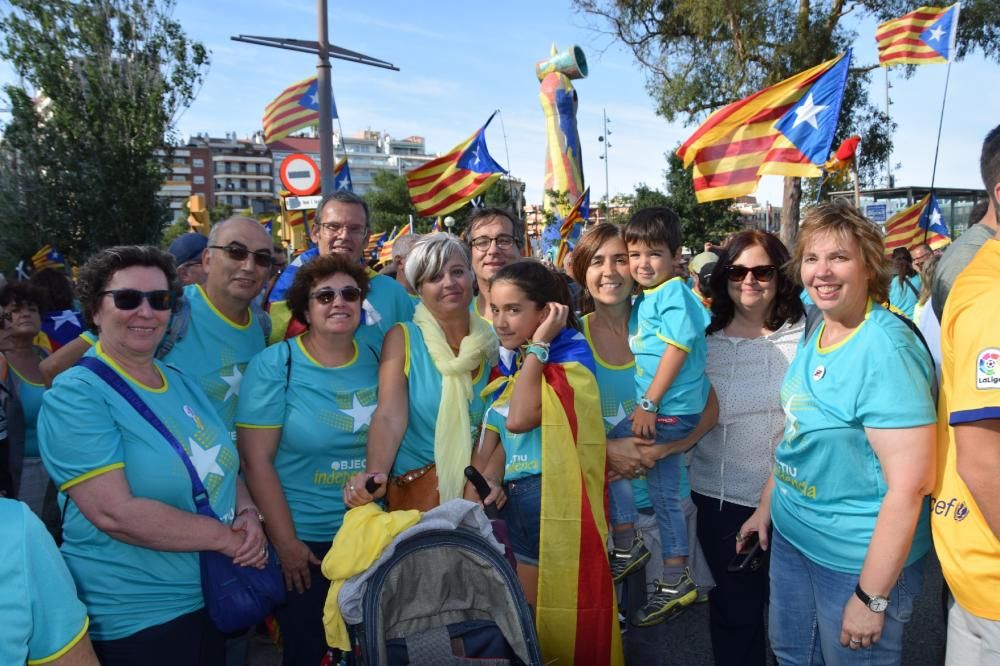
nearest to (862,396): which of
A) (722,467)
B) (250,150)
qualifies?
(722,467)

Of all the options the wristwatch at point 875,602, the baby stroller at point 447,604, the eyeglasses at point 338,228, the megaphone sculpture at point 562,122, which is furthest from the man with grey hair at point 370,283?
the megaphone sculpture at point 562,122

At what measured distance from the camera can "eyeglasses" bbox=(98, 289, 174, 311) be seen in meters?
2.36

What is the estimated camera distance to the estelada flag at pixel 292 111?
38.8ft

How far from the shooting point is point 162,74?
21109 millimetres

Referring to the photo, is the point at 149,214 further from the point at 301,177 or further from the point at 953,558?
the point at 953,558

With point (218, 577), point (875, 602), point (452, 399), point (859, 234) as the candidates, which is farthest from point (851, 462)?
Answer: point (218, 577)

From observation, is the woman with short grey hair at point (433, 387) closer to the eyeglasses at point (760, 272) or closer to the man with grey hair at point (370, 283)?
the man with grey hair at point (370, 283)

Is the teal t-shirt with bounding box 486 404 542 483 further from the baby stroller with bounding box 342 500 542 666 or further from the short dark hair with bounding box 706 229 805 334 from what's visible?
the short dark hair with bounding box 706 229 805 334

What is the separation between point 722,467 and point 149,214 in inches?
835

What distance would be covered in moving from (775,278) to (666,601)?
1.57 meters

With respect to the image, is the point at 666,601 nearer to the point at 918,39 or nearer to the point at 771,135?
the point at 771,135

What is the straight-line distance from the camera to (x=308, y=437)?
2.85 m

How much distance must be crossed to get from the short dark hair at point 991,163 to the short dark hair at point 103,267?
2646 millimetres

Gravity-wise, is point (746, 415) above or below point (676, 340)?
below
